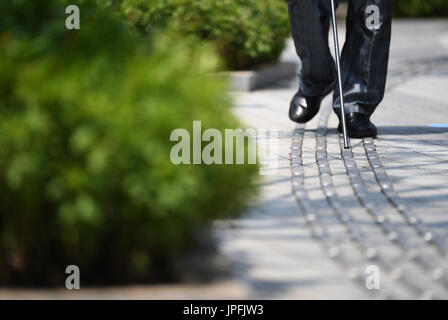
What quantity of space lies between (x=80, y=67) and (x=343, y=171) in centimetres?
262

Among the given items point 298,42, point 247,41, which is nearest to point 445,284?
point 298,42

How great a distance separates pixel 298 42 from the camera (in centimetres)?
695

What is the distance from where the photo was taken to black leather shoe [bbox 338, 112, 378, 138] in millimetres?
6902

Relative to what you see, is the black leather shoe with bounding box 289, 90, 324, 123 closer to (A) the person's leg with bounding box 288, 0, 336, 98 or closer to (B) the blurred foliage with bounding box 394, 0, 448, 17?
(A) the person's leg with bounding box 288, 0, 336, 98

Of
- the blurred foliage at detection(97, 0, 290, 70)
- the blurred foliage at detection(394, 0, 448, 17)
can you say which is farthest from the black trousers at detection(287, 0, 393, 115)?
the blurred foliage at detection(394, 0, 448, 17)

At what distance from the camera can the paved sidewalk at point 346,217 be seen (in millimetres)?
3684

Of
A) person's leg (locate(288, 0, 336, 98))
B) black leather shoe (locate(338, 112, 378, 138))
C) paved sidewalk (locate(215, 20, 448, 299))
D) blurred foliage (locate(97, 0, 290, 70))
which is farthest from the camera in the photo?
blurred foliage (locate(97, 0, 290, 70))

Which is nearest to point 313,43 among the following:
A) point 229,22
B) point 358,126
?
point 358,126

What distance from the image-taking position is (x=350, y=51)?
705cm

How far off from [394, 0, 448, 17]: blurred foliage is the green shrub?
18.3m

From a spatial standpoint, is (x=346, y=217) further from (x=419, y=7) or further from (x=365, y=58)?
(x=419, y=7)

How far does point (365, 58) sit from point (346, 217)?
8.21 feet

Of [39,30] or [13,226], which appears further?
[39,30]

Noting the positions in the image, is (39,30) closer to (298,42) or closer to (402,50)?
(298,42)
